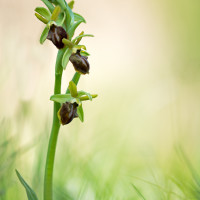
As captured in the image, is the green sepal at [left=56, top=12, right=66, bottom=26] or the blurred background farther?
the blurred background

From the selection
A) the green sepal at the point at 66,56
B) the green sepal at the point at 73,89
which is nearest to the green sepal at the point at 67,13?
the green sepal at the point at 66,56

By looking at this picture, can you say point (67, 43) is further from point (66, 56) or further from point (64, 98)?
point (64, 98)

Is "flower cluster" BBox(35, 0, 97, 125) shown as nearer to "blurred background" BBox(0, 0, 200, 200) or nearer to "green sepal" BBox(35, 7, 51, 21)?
"green sepal" BBox(35, 7, 51, 21)

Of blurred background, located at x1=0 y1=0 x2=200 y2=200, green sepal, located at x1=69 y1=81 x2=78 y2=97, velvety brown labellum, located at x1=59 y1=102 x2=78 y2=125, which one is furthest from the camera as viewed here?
blurred background, located at x1=0 y1=0 x2=200 y2=200

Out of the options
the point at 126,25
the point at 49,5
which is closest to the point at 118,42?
the point at 126,25

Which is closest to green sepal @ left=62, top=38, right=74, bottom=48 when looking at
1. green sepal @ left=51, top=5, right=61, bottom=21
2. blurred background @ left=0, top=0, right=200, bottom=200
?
green sepal @ left=51, top=5, right=61, bottom=21

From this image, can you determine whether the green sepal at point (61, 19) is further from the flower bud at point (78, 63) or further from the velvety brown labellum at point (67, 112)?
the velvety brown labellum at point (67, 112)

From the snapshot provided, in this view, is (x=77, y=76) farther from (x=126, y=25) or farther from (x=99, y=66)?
(x=126, y=25)

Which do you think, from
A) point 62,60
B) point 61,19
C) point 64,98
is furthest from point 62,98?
point 61,19
